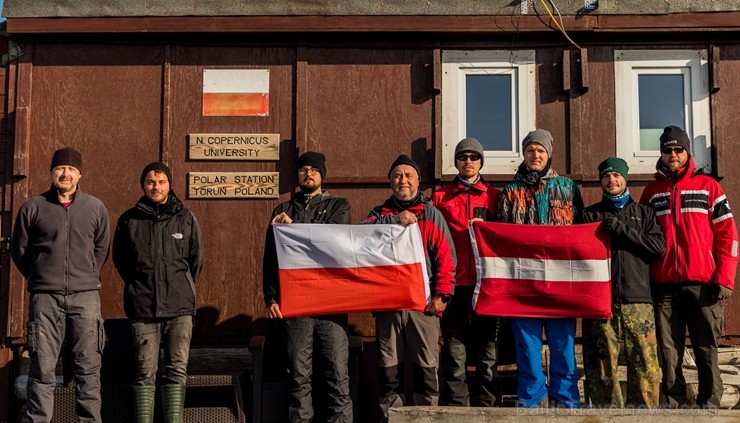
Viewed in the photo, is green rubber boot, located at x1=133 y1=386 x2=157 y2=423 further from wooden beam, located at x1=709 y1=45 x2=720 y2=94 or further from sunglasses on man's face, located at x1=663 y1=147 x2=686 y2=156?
wooden beam, located at x1=709 y1=45 x2=720 y2=94

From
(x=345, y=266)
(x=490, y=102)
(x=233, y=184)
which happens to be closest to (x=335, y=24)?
(x=490, y=102)

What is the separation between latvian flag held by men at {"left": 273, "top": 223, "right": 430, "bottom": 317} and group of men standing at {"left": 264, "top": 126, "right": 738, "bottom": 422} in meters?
0.09

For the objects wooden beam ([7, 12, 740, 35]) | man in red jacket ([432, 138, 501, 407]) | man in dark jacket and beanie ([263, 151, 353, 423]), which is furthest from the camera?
wooden beam ([7, 12, 740, 35])

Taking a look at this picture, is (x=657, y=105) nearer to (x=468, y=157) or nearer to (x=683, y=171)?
(x=683, y=171)

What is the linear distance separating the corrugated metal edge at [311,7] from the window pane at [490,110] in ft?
2.09

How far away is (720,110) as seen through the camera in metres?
7.27

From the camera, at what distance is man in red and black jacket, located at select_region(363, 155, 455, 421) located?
222 inches

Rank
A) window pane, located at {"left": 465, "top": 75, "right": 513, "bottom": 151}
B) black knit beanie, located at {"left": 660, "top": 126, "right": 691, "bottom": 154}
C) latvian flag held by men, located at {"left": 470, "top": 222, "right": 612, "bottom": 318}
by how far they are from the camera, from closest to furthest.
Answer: latvian flag held by men, located at {"left": 470, "top": 222, "right": 612, "bottom": 318}, black knit beanie, located at {"left": 660, "top": 126, "right": 691, "bottom": 154}, window pane, located at {"left": 465, "top": 75, "right": 513, "bottom": 151}

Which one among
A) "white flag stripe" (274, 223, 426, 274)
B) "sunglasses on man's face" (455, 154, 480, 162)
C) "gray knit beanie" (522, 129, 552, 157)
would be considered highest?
"gray knit beanie" (522, 129, 552, 157)

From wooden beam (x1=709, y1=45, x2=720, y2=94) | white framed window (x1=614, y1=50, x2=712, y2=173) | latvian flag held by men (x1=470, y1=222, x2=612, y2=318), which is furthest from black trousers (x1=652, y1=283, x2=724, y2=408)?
wooden beam (x1=709, y1=45, x2=720, y2=94)

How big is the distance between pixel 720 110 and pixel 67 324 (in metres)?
5.97

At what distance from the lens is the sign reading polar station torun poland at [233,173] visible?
729cm

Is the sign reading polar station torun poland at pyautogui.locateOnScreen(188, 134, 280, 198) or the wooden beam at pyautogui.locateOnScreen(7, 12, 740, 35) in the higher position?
the wooden beam at pyautogui.locateOnScreen(7, 12, 740, 35)

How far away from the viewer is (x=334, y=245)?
604cm
